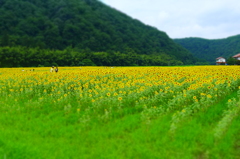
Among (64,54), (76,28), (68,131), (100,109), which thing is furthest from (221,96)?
(76,28)

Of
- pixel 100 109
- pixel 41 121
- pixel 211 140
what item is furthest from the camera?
pixel 100 109

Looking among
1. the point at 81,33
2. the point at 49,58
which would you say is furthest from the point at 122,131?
the point at 81,33

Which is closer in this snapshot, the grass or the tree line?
the grass

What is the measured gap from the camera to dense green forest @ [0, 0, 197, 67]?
325 feet

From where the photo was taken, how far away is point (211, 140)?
5.34 m

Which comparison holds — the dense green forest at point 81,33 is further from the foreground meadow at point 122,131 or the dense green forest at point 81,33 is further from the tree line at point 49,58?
the foreground meadow at point 122,131

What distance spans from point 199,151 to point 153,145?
4.03 ft

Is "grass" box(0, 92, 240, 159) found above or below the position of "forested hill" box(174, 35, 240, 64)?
below

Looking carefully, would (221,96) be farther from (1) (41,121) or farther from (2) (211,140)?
(1) (41,121)

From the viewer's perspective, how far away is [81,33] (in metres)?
134

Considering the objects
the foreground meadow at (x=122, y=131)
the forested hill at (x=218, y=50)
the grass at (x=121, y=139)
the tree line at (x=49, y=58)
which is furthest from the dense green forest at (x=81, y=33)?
the grass at (x=121, y=139)

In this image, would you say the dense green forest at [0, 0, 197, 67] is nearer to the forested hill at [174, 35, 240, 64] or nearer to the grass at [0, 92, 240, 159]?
the forested hill at [174, 35, 240, 64]

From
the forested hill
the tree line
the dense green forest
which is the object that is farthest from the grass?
the forested hill

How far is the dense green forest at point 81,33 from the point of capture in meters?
99.1
